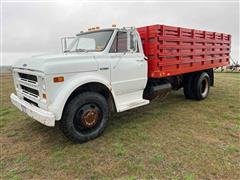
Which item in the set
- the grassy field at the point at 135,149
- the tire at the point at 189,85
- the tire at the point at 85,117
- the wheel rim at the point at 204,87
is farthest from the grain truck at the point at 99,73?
the wheel rim at the point at 204,87

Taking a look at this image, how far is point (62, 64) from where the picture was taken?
3.09 metres

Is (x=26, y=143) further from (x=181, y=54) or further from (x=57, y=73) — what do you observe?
(x=181, y=54)

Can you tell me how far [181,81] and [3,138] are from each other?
18.3ft

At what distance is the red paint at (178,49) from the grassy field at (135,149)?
4.49 feet

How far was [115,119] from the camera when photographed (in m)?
4.76

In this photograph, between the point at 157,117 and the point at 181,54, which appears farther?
the point at 181,54

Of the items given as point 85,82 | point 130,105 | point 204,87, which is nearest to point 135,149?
point 130,105

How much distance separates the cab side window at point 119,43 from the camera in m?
3.97

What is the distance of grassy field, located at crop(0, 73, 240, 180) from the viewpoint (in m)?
2.65

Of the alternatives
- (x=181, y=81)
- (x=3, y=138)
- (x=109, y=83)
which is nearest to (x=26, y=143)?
(x=3, y=138)

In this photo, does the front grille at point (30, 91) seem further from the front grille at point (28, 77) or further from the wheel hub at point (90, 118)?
the wheel hub at point (90, 118)

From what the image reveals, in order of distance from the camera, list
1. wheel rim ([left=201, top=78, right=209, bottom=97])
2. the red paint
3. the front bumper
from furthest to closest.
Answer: wheel rim ([left=201, top=78, right=209, bottom=97]) → the red paint → the front bumper

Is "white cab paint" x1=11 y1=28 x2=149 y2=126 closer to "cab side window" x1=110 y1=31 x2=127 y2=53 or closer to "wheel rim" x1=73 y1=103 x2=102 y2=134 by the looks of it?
"cab side window" x1=110 y1=31 x2=127 y2=53

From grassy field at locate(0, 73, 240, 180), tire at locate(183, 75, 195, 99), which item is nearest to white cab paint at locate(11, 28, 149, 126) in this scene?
grassy field at locate(0, 73, 240, 180)
